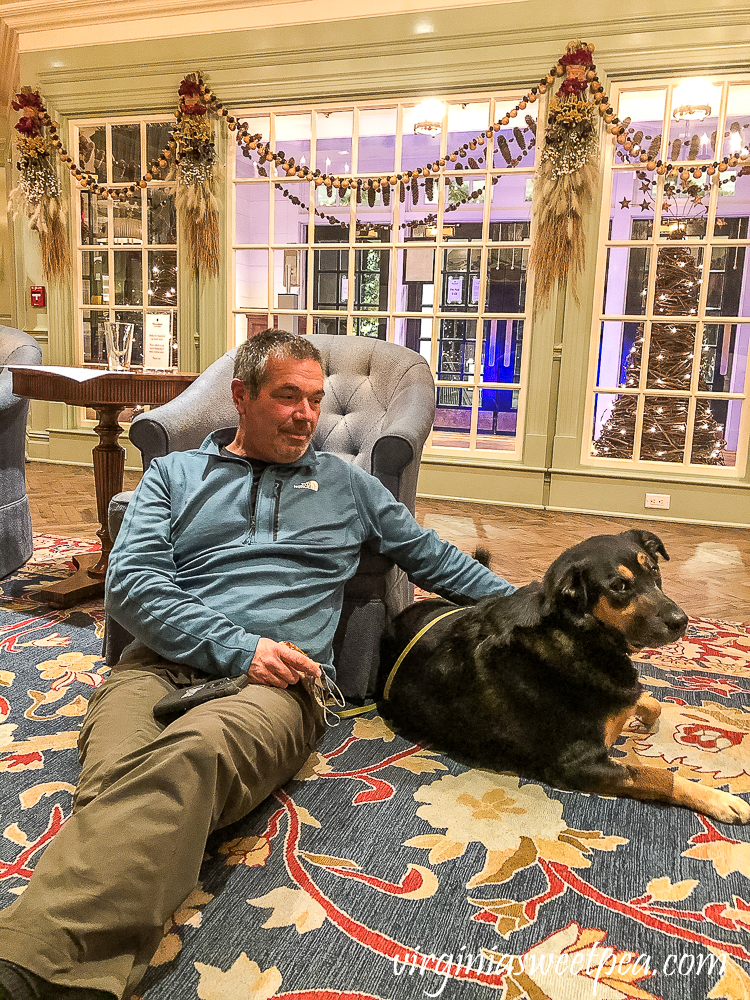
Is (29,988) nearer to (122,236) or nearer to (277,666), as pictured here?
(277,666)

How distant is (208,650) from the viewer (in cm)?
163

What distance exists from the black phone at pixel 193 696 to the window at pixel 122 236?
5.17 metres

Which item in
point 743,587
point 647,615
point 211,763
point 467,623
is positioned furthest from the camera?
point 743,587

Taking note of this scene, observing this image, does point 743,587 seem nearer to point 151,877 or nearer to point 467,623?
point 467,623

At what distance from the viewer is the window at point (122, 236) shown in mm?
6332

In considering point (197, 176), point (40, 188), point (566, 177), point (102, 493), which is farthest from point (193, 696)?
point (40, 188)

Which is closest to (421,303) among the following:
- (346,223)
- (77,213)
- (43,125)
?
(346,223)

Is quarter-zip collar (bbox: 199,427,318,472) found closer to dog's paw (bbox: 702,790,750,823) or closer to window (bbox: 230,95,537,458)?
dog's paw (bbox: 702,790,750,823)

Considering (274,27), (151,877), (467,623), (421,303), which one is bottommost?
(151,877)

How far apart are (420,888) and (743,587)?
2.83 m

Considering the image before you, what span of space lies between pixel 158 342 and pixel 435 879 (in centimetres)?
248

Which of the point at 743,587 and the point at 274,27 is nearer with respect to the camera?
the point at 743,587

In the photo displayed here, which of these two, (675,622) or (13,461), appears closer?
(675,622)

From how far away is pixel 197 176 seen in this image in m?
5.88
